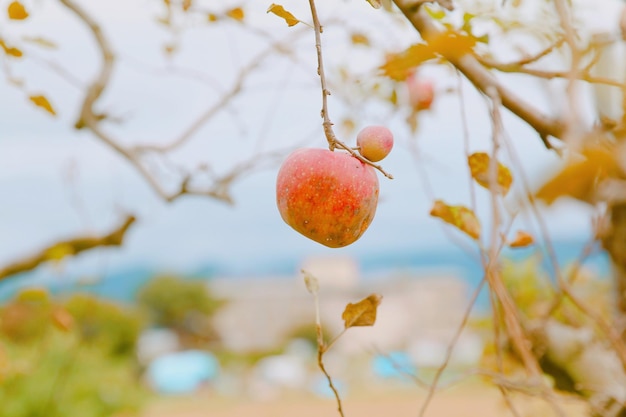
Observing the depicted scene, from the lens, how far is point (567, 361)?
1.21 metres

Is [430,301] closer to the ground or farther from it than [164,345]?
farther from it

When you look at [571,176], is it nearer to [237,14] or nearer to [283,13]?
[283,13]

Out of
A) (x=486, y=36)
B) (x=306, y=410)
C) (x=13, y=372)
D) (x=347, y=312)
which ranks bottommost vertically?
(x=306, y=410)

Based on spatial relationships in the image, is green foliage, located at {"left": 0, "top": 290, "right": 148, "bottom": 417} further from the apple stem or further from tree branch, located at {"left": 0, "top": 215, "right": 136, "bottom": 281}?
the apple stem

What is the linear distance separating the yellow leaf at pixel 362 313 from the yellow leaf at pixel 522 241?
163 mm

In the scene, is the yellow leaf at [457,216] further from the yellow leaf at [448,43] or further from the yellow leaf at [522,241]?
the yellow leaf at [448,43]

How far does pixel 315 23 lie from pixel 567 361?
861 mm

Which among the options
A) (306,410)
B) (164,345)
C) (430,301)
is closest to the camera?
(306,410)

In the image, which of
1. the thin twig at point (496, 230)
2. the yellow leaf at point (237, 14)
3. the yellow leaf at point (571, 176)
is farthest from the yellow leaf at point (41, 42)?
the yellow leaf at point (571, 176)

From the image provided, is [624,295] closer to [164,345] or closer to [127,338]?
[127,338]

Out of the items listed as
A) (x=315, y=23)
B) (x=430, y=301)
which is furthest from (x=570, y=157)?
(x=430, y=301)

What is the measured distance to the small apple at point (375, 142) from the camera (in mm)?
577

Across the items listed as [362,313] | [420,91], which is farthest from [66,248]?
[362,313]

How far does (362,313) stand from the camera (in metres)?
0.69
